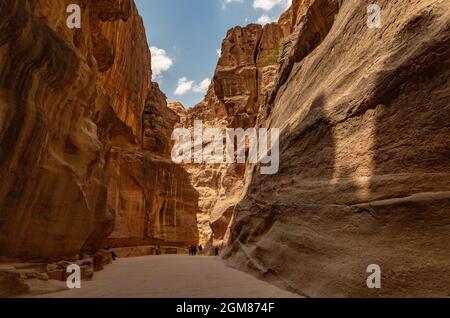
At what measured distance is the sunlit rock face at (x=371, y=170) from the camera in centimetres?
389

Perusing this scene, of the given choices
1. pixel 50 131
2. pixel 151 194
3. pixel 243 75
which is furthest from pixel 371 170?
pixel 243 75

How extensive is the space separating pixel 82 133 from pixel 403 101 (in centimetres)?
867

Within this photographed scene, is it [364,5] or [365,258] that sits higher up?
[364,5]

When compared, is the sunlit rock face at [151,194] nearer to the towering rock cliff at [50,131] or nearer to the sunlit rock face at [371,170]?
the towering rock cliff at [50,131]

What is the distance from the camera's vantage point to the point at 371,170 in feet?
16.0

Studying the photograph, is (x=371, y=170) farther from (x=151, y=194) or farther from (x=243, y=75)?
(x=243, y=75)

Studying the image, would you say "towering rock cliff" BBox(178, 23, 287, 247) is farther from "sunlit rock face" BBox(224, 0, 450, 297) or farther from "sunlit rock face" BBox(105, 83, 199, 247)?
"sunlit rock face" BBox(224, 0, 450, 297)

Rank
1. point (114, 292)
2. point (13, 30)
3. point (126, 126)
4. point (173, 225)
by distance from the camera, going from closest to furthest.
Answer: point (114, 292), point (13, 30), point (126, 126), point (173, 225)

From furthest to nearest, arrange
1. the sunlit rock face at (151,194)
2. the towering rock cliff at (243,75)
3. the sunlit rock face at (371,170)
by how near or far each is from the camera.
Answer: the towering rock cliff at (243,75)
the sunlit rock face at (151,194)
the sunlit rock face at (371,170)

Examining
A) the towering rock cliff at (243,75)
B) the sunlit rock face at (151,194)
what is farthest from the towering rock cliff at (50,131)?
the towering rock cliff at (243,75)

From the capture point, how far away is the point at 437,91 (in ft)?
14.3

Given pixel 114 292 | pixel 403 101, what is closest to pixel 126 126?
pixel 114 292

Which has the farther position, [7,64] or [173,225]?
[173,225]
